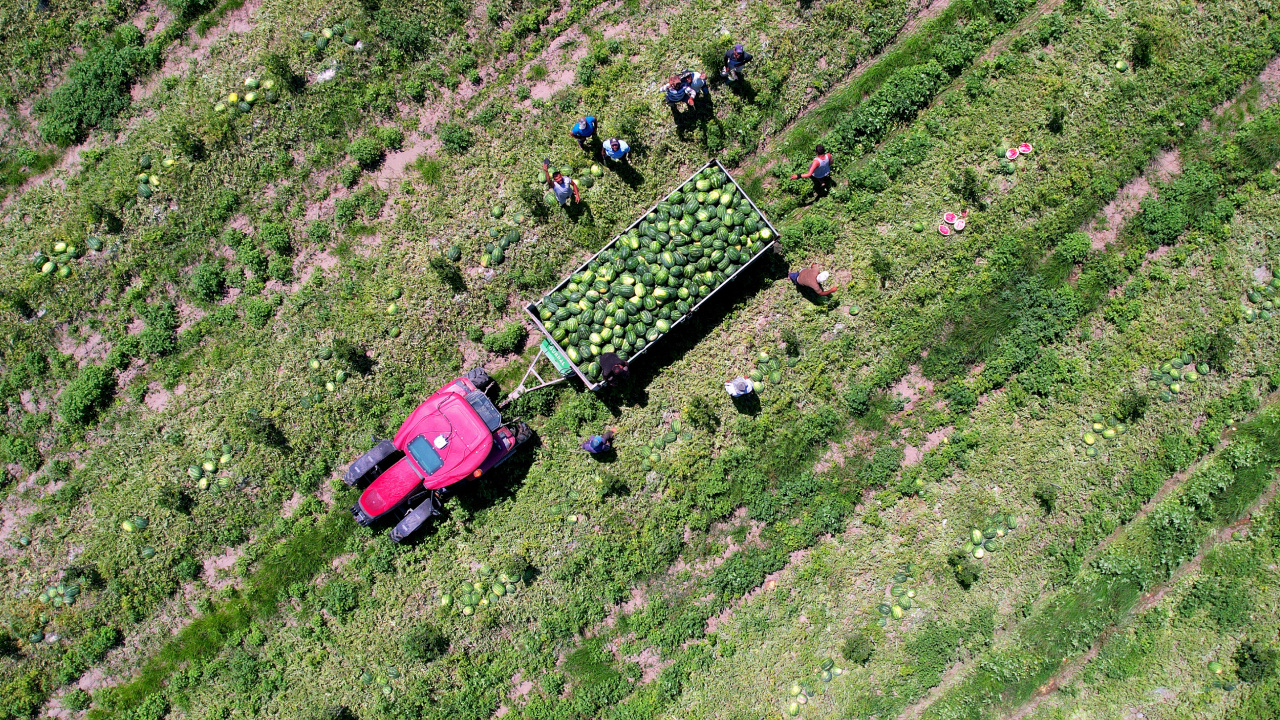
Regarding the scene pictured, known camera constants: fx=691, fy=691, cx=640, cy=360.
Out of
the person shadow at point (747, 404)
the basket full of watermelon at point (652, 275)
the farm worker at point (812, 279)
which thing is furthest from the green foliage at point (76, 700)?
the farm worker at point (812, 279)

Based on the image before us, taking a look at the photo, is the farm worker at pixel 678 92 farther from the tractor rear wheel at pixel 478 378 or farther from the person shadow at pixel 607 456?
the person shadow at pixel 607 456

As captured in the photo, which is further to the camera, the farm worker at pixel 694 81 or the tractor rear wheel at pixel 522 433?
the farm worker at pixel 694 81

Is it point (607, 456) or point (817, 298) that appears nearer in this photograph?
point (607, 456)

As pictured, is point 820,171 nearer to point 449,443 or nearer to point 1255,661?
point 449,443

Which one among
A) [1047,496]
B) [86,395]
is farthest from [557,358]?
[1047,496]

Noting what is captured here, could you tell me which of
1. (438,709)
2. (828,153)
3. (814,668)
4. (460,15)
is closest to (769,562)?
(814,668)

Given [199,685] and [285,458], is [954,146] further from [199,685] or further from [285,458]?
[199,685]

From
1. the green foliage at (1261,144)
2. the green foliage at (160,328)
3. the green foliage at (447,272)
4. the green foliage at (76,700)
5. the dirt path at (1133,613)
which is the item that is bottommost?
the dirt path at (1133,613)
